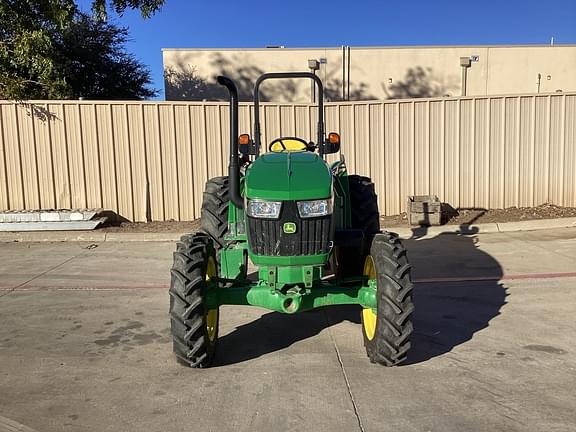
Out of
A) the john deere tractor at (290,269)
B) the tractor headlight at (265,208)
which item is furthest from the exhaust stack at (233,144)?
the tractor headlight at (265,208)

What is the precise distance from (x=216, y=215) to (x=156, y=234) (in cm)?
490

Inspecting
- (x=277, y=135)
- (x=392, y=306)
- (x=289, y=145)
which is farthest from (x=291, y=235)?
(x=277, y=135)

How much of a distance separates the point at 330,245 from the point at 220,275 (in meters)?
1.40

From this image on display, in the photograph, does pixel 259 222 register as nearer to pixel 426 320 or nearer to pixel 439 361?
pixel 439 361

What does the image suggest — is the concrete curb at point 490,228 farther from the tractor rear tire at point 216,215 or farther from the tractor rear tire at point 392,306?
the tractor rear tire at point 392,306

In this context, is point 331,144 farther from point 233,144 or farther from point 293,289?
point 293,289

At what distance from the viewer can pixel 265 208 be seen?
4.12 meters

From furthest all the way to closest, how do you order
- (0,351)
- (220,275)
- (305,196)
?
(220,275) → (0,351) → (305,196)

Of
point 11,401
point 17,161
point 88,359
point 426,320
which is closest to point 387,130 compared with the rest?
point 426,320

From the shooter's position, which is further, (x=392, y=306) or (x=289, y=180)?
(x=289, y=180)

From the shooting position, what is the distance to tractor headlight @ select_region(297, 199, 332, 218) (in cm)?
409

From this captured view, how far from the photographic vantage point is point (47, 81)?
495 inches

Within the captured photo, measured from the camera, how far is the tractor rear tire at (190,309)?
4086 mm

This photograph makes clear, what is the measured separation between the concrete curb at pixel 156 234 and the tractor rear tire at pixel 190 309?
5.98 m
